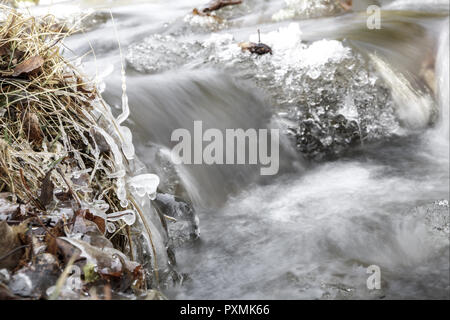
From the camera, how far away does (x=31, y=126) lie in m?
2.21

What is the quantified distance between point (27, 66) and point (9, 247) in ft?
3.27

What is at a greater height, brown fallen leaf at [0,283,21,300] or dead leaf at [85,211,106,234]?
brown fallen leaf at [0,283,21,300]

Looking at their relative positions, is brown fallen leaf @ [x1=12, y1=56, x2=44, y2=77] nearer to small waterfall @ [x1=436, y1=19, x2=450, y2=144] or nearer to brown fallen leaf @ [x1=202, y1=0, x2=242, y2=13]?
small waterfall @ [x1=436, y1=19, x2=450, y2=144]

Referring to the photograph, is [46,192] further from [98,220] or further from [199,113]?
[199,113]

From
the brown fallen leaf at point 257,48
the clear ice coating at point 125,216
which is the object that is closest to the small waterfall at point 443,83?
the brown fallen leaf at point 257,48

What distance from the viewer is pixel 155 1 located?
9484 mm

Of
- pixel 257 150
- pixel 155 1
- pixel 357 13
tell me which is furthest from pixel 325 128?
pixel 155 1

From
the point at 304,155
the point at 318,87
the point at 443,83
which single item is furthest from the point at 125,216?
the point at 443,83

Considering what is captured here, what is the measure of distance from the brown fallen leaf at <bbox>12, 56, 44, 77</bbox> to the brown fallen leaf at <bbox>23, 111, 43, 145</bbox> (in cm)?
20

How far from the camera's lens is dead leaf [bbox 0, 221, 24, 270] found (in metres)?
1.59

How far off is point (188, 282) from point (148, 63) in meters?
3.38

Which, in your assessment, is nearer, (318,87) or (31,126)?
(31,126)

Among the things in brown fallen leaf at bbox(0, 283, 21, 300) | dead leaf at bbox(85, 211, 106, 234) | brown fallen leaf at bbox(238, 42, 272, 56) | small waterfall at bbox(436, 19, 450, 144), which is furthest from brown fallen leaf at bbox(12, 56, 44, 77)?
small waterfall at bbox(436, 19, 450, 144)

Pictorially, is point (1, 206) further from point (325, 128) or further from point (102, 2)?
point (102, 2)
